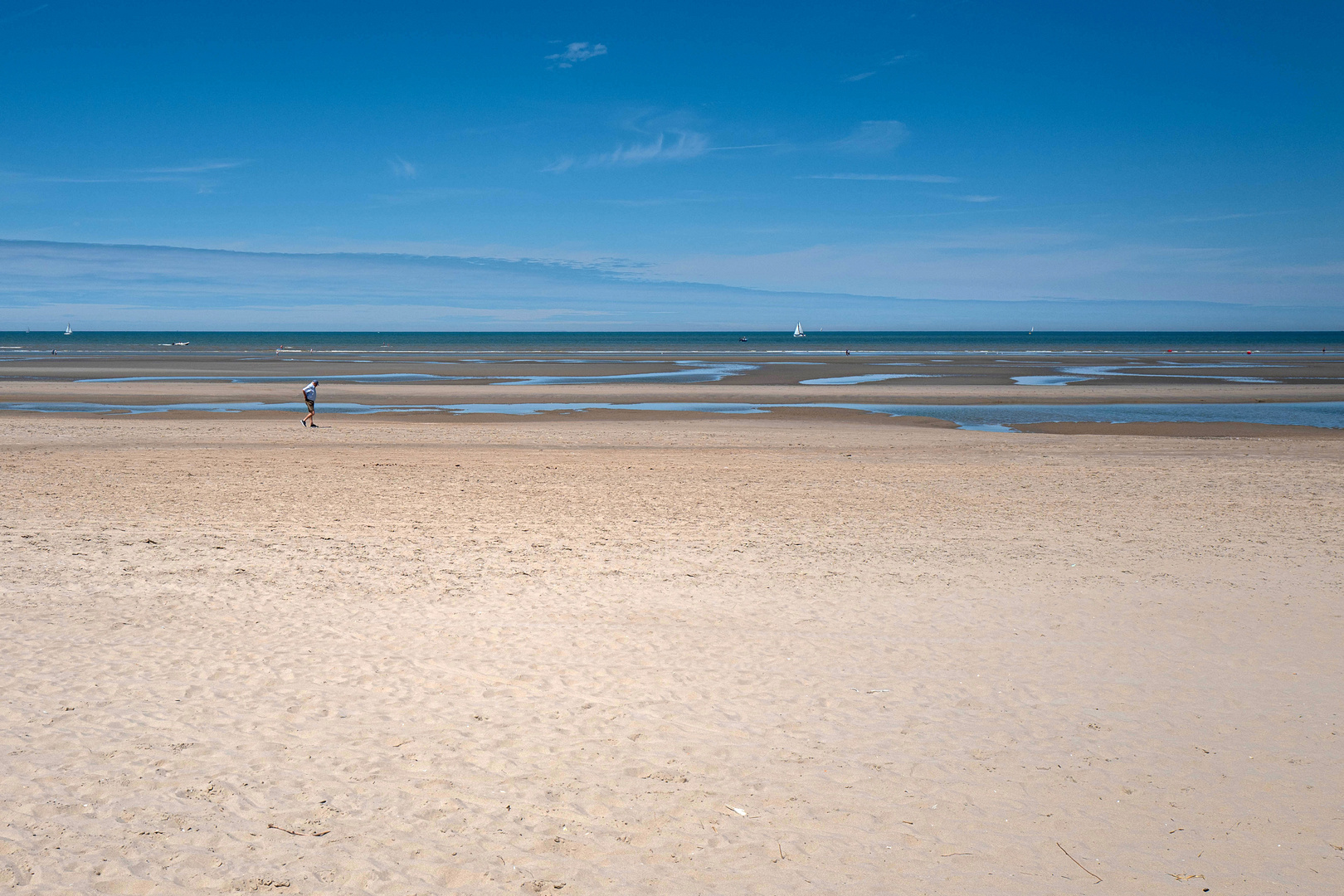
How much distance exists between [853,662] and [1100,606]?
3430mm

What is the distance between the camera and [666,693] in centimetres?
728

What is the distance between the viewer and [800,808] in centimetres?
546

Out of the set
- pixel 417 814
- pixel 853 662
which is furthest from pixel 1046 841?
pixel 417 814

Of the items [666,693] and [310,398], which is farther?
[310,398]

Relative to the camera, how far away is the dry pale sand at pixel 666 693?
495cm

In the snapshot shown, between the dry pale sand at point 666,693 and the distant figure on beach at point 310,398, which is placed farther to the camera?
the distant figure on beach at point 310,398

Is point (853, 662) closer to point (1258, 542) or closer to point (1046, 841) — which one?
point (1046, 841)

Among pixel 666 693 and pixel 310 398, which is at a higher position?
pixel 310 398

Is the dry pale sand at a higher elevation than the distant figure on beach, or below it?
below

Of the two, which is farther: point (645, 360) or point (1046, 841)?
point (645, 360)

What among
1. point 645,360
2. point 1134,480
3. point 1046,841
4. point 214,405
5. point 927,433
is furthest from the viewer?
point 645,360

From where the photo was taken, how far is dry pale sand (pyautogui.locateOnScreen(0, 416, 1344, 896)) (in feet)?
16.2

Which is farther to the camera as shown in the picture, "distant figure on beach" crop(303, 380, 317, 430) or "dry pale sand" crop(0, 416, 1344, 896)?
"distant figure on beach" crop(303, 380, 317, 430)

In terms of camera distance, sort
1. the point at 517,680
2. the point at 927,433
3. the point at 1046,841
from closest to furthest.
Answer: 1. the point at 1046,841
2. the point at 517,680
3. the point at 927,433
